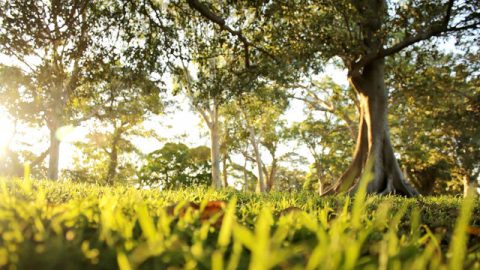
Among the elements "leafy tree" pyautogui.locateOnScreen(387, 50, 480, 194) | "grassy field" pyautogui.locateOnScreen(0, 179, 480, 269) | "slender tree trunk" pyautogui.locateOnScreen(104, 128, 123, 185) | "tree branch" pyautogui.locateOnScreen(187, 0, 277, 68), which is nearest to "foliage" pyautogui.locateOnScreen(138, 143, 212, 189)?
"slender tree trunk" pyautogui.locateOnScreen(104, 128, 123, 185)

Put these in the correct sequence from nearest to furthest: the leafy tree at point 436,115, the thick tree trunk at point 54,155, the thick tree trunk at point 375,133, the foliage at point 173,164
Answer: the thick tree trunk at point 375,133
the leafy tree at point 436,115
the thick tree trunk at point 54,155
the foliage at point 173,164

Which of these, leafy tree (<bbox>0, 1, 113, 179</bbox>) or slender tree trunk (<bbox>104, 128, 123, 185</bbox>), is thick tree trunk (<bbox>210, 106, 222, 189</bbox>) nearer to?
slender tree trunk (<bbox>104, 128, 123, 185</bbox>)

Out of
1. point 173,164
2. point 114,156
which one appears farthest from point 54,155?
point 173,164

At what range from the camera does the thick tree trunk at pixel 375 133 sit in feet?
52.4

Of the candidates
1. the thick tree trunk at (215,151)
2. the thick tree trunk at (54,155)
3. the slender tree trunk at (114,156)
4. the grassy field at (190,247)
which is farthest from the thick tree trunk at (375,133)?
the slender tree trunk at (114,156)

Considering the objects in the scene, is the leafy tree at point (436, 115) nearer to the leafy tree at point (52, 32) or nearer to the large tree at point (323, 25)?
the large tree at point (323, 25)

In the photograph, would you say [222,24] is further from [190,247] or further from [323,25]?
[190,247]

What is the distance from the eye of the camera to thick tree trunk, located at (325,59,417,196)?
52.4 feet

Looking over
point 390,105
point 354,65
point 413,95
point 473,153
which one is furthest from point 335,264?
point 473,153

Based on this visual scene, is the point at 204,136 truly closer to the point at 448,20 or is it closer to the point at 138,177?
the point at 138,177

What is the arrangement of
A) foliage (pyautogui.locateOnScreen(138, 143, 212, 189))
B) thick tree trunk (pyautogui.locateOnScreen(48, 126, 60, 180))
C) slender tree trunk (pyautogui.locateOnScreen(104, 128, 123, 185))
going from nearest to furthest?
thick tree trunk (pyautogui.locateOnScreen(48, 126, 60, 180)) < slender tree trunk (pyautogui.locateOnScreen(104, 128, 123, 185)) < foliage (pyautogui.locateOnScreen(138, 143, 212, 189))

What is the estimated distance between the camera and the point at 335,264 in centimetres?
102

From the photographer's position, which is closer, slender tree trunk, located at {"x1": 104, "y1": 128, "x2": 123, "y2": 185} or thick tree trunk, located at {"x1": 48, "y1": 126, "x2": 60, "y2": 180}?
thick tree trunk, located at {"x1": 48, "y1": 126, "x2": 60, "y2": 180}

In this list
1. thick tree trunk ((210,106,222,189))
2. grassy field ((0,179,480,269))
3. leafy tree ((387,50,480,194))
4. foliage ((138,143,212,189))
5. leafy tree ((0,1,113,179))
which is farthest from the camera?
foliage ((138,143,212,189))
